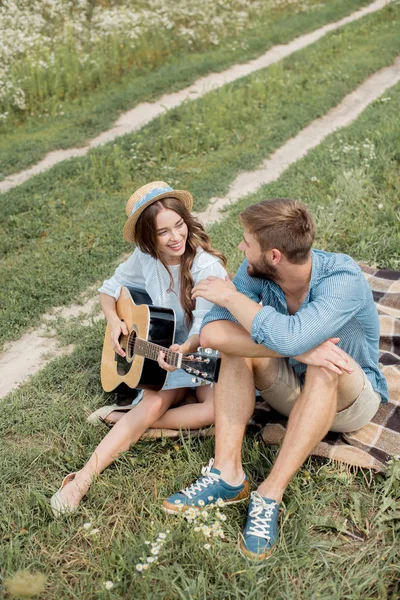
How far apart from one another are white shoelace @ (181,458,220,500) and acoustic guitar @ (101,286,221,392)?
0.45 meters

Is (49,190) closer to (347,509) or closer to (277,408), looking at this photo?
(277,408)

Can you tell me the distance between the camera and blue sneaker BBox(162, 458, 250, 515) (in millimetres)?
2910

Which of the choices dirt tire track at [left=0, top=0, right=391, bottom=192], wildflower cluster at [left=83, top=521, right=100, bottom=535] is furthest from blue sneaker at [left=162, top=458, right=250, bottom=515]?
dirt tire track at [left=0, top=0, right=391, bottom=192]

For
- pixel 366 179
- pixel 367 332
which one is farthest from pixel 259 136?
pixel 367 332

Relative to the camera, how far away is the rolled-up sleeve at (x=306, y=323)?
281 cm

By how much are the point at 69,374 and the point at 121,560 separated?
182 centimetres

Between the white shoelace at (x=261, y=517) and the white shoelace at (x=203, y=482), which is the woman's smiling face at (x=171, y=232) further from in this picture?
the white shoelace at (x=261, y=517)

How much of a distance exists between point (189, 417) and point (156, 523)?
2.52 feet

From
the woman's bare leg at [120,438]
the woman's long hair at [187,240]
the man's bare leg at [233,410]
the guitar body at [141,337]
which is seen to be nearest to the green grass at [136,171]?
the guitar body at [141,337]

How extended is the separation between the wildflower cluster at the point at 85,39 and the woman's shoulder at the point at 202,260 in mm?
6393

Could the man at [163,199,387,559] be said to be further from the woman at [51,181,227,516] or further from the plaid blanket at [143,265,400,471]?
the woman at [51,181,227,516]

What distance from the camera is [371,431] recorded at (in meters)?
3.36

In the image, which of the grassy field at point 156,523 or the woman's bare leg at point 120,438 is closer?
the grassy field at point 156,523

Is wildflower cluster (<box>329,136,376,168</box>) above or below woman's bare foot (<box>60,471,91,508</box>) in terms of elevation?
below
